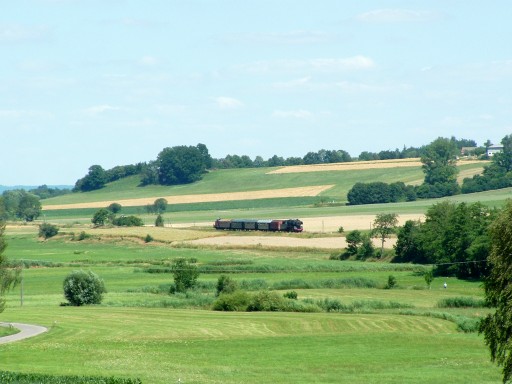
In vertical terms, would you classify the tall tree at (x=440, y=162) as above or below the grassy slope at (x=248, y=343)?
above

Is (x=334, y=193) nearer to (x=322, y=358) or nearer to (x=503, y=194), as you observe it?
(x=503, y=194)

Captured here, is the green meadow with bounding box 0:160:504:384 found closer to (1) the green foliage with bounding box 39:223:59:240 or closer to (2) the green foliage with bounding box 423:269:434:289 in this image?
(2) the green foliage with bounding box 423:269:434:289

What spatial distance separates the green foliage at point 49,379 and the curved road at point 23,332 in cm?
1422

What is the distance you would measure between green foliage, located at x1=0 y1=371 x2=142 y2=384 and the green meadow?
156 centimetres

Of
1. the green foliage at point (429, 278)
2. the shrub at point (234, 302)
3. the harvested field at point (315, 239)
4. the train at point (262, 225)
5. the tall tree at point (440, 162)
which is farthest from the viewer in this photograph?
the tall tree at point (440, 162)

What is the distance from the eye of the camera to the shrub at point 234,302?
66750mm

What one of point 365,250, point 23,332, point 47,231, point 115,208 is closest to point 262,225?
point 47,231

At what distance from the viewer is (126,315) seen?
6094cm

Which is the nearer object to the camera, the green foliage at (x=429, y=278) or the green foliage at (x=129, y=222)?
the green foliage at (x=429, y=278)

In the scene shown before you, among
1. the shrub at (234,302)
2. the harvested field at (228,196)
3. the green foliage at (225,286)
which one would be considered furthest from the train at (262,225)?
the shrub at (234,302)

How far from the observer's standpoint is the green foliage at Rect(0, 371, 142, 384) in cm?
3400

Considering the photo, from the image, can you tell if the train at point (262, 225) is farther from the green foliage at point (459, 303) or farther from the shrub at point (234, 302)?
the shrub at point (234, 302)

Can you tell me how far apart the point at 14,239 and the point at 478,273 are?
232 ft

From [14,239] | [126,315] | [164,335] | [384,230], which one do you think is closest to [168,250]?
[384,230]
